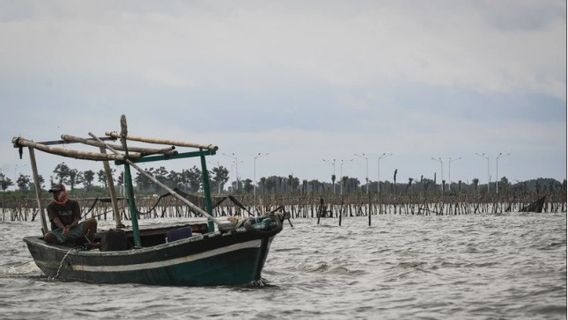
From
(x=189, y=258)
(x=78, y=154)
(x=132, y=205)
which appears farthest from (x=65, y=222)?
(x=189, y=258)

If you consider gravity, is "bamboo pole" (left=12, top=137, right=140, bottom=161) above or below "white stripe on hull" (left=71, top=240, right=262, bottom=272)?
above

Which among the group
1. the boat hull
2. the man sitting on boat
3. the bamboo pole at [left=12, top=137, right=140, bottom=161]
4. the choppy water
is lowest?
the choppy water

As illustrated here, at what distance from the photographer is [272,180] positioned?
17975 centimetres

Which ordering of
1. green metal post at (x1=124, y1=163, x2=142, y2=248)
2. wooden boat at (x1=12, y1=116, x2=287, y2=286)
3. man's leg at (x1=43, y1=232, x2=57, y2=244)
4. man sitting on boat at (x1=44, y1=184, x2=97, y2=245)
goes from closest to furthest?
wooden boat at (x1=12, y1=116, x2=287, y2=286), green metal post at (x1=124, y1=163, x2=142, y2=248), man sitting on boat at (x1=44, y1=184, x2=97, y2=245), man's leg at (x1=43, y1=232, x2=57, y2=244)

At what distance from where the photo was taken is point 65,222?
62.1 ft

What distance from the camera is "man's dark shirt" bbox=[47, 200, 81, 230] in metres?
18.6

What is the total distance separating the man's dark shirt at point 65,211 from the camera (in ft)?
61.0

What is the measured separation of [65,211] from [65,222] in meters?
0.34

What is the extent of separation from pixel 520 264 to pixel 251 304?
9.00 m

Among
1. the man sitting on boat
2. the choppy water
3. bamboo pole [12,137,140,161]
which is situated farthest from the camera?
the man sitting on boat

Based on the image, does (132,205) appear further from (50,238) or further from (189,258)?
(50,238)

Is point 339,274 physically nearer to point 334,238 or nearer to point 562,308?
point 562,308

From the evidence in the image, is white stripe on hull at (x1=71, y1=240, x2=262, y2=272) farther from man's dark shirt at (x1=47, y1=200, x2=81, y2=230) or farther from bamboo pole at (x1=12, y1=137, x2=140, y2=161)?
man's dark shirt at (x1=47, y1=200, x2=81, y2=230)

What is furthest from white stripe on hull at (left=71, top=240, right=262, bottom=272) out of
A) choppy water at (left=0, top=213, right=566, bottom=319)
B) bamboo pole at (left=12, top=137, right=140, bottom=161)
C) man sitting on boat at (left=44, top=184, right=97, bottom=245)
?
man sitting on boat at (left=44, top=184, right=97, bottom=245)
